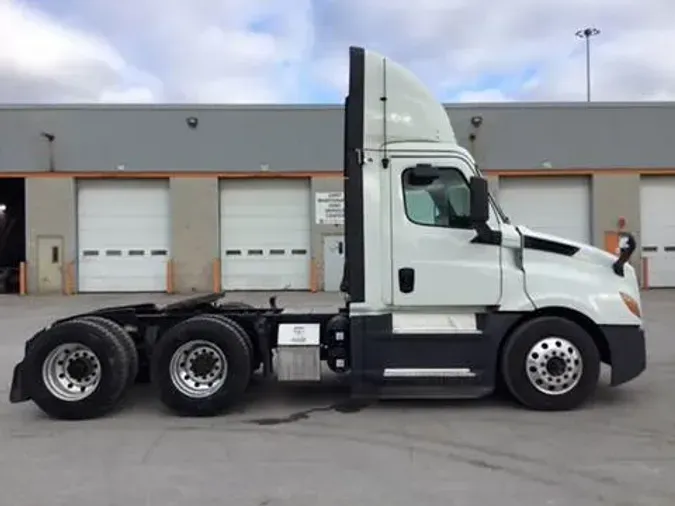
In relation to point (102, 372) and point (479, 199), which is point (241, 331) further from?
point (479, 199)

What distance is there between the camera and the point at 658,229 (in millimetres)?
25156

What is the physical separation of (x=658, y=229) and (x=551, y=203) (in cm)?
374

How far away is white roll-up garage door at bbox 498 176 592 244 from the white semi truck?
1812 cm

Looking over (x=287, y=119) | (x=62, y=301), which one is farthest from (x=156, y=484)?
(x=287, y=119)

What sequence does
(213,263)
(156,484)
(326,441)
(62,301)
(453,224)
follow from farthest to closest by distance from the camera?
(213,263), (62,301), (453,224), (326,441), (156,484)

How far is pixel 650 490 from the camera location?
16.6ft

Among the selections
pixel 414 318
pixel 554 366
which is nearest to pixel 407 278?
pixel 414 318

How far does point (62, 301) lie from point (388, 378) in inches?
692

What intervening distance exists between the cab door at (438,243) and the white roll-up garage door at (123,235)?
1852 centimetres

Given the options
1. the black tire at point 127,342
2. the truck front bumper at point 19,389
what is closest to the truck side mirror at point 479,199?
the black tire at point 127,342

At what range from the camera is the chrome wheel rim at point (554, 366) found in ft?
23.9

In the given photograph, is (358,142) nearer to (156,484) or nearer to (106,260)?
(156,484)

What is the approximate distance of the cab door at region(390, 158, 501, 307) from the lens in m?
7.36

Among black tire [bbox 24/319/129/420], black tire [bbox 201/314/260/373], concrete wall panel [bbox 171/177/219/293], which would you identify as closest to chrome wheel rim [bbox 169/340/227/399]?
black tire [bbox 201/314/260/373]
